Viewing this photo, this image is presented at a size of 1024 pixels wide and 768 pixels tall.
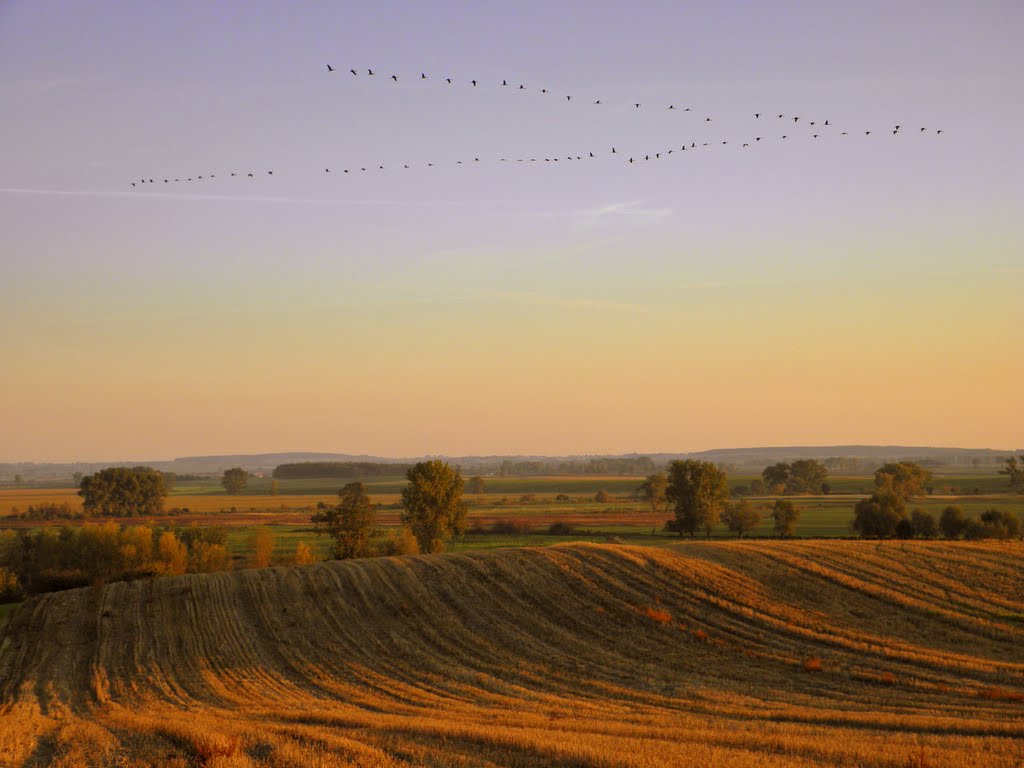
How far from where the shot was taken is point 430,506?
309 feet

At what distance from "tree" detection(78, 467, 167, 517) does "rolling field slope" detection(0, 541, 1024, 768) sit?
112914 mm

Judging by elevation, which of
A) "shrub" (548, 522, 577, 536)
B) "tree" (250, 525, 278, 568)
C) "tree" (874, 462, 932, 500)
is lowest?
"shrub" (548, 522, 577, 536)

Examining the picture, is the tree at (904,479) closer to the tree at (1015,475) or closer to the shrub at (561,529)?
the tree at (1015,475)

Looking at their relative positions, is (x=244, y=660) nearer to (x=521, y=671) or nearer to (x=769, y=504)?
(x=521, y=671)

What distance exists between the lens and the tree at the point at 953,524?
88.2 meters

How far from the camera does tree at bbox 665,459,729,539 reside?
10800cm

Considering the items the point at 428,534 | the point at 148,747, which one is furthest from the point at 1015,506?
the point at 148,747

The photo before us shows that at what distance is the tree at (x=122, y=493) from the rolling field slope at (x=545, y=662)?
112914 mm

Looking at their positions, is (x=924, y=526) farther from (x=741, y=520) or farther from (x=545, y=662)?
(x=545, y=662)

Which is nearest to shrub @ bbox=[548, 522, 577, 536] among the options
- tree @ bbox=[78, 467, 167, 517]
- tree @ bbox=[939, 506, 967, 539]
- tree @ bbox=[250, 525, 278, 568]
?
tree @ bbox=[250, 525, 278, 568]

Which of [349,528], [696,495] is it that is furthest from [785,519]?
[349,528]

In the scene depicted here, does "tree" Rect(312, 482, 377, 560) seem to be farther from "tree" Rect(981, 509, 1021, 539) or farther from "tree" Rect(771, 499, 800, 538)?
"tree" Rect(981, 509, 1021, 539)

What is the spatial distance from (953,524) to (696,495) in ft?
96.4

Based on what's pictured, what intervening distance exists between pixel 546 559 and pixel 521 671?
67.5 feet
